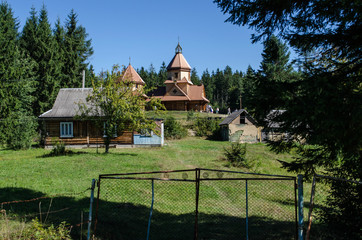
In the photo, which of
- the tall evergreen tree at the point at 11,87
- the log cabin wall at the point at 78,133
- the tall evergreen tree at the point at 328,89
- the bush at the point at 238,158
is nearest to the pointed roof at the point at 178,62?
the tall evergreen tree at the point at 11,87

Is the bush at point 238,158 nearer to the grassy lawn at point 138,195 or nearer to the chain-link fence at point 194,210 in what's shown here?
the grassy lawn at point 138,195

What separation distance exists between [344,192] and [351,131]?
2730mm

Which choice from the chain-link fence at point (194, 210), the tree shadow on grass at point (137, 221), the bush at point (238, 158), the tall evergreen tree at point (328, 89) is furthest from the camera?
the bush at point (238, 158)

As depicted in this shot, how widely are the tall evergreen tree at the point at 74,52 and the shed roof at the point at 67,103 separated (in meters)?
15.0

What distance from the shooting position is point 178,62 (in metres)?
53.1

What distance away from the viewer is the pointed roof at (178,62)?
5284 centimetres

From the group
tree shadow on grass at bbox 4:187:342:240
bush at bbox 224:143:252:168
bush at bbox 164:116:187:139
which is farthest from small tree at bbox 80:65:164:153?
bush at bbox 164:116:187:139

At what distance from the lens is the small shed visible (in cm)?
3466

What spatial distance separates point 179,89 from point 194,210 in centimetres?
4368

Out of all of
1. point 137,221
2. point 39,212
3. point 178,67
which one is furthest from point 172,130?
point 39,212

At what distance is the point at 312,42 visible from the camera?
6.61 meters

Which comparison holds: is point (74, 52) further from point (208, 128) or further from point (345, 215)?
point (345, 215)

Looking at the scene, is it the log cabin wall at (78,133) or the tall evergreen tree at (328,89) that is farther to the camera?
the log cabin wall at (78,133)

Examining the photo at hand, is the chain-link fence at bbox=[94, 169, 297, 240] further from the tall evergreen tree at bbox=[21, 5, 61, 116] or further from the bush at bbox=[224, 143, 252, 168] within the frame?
the tall evergreen tree at bbox=[21, 5, 61, 116]
